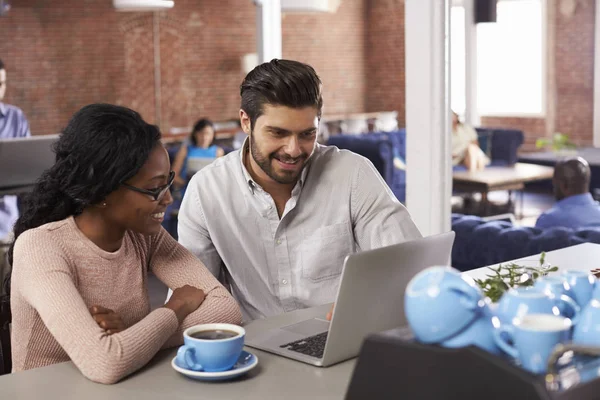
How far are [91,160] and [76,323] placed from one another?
386 millimetres

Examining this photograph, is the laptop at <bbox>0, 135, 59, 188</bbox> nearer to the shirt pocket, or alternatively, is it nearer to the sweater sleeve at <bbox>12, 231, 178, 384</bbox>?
the shirt pocket

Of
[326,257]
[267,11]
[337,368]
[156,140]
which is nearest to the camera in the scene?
[337,368]

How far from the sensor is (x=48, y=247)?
73.8 inches

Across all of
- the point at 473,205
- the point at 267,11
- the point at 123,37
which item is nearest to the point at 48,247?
the point at 267,11

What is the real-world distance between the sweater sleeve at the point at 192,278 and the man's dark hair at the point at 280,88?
0.47 meters

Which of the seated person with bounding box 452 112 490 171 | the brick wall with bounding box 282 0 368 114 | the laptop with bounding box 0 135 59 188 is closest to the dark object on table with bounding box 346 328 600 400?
the laptop with bounding box 0 135 59 188

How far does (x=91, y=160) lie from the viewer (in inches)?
75.4

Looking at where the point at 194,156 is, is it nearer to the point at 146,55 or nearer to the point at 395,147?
the point at 395,147

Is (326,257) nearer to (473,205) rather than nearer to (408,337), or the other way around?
(408,337)

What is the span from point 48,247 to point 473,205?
7.86 metres

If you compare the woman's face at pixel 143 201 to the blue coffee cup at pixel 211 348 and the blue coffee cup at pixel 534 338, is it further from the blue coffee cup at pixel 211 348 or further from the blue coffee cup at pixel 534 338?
the blue coffee cup at pixel 534 338

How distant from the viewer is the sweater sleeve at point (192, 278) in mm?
2045

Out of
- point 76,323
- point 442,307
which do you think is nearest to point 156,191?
point 76,323

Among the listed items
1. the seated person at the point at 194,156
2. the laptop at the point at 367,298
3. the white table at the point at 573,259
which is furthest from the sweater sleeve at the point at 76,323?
the seated person at the point at 194,156
